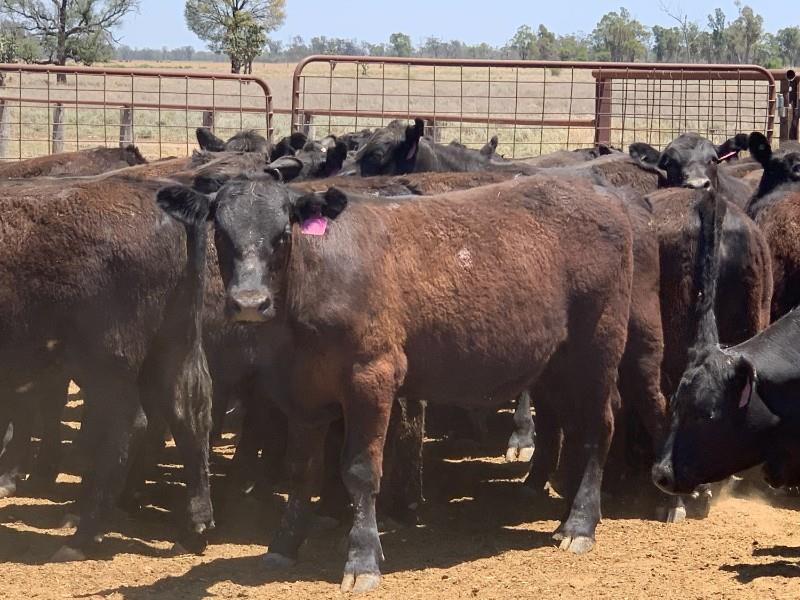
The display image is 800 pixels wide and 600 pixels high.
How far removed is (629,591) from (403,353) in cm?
161

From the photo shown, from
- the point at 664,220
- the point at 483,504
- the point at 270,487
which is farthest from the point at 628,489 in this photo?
the point at 270,487

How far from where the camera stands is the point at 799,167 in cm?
938

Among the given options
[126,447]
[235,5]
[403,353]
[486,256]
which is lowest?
[126,447]

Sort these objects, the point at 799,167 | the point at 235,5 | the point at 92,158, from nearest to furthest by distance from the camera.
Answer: the point at 799,167 → the point at 92,158 → the point at 235,5

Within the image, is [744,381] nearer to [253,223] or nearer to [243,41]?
[253,223]

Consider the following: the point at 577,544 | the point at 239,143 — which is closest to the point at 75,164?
the point at 239,143

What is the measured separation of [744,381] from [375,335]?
181 cm

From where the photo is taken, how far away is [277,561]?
21.0ft

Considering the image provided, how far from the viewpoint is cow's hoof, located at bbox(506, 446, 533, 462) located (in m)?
9.37

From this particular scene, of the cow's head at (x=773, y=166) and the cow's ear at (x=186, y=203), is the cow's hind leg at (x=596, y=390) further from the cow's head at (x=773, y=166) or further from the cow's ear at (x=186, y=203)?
the cow's head at (x=773, y=166)

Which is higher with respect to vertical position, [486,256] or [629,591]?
[486,256]

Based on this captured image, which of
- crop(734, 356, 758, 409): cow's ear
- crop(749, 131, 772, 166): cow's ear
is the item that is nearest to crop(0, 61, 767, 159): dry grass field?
crop(749, 131, 772, 166): cow's ear

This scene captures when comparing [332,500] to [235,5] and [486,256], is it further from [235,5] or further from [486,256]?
[235,5]

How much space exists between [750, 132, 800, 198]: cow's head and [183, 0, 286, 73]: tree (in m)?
41.7
